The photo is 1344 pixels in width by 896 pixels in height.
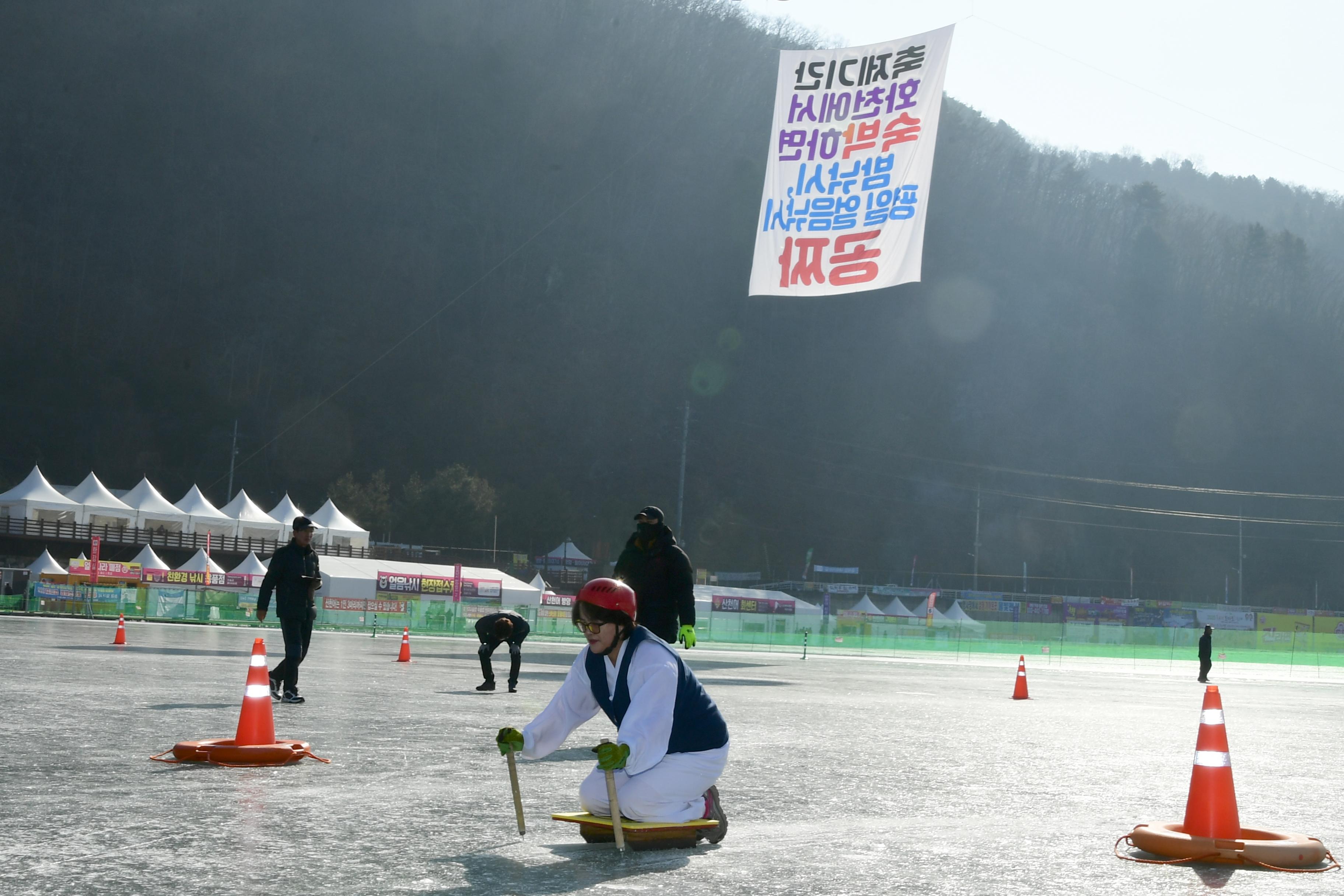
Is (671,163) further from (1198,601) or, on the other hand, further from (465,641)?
(465,641)

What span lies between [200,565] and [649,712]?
48853mm

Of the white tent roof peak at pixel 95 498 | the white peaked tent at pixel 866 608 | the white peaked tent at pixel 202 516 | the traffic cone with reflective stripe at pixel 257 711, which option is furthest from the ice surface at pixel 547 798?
the white tent roof peak at pixel 95 498

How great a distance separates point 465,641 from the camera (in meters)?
37.5

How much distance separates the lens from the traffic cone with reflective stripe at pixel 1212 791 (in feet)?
18.9

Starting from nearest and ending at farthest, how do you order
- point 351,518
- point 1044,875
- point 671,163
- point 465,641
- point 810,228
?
point 1044,875, point 810,228, point 465,641, point 351,518, point 671,163

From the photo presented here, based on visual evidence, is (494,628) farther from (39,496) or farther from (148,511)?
(39,496)

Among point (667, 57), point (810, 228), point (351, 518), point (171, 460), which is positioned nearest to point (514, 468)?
point (351, 518)


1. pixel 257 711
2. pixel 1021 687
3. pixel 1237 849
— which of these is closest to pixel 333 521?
pixel 1021 687

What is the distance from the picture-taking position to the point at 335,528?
219 feet

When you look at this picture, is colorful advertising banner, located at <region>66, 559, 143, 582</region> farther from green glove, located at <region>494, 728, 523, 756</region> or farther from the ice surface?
green glove, located at <region>494, 728, 523, 756</region>

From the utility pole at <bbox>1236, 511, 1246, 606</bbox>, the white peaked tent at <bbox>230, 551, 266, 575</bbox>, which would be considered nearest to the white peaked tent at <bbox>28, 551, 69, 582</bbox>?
the white peaked tent at <bbox>230, 551, 266, 575</bbox>

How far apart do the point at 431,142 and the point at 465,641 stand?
111640mm

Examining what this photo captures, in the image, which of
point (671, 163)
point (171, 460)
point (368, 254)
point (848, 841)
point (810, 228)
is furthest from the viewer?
point (671, 163)

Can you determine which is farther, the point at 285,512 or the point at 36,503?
the point at 285,512
